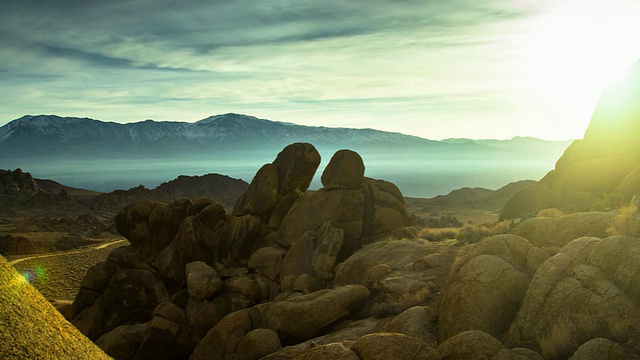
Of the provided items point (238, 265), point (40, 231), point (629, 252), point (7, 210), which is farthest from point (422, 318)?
point (7, 210)

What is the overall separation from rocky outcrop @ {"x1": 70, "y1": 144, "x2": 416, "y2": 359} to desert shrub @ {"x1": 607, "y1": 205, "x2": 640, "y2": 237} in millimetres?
6983

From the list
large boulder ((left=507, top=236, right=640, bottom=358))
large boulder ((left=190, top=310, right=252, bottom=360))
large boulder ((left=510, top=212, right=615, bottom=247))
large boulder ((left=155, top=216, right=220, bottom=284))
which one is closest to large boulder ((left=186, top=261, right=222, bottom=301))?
large boulder ((left=155, top=216, right=220, bottom=284))

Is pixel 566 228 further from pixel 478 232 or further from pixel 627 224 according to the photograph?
pixel 478 232

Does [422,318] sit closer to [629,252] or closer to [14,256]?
[629,252]

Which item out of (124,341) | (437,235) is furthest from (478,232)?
(124,341)

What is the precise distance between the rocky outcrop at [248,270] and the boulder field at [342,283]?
0.27 feet

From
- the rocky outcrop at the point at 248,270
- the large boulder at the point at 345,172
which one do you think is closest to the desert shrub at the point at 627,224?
the rocky outcrop at the point at 248,270

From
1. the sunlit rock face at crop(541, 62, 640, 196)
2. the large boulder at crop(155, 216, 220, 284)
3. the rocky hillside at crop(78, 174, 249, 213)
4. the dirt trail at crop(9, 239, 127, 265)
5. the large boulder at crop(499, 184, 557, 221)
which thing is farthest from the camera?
the rocky hillside at crop(78, 174, 249, 213)

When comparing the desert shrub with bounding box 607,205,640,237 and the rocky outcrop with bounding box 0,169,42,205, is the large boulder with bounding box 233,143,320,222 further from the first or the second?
the rocky outcrop with bounding box 0,169,42,205

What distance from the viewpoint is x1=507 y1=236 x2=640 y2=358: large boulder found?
10.9 meters

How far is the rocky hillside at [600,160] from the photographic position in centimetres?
3600

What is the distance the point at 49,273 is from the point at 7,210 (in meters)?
90.1

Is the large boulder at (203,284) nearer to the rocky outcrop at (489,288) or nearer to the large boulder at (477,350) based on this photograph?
the rocky outcrop at (489,288)

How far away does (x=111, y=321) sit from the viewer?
92.7 feet
